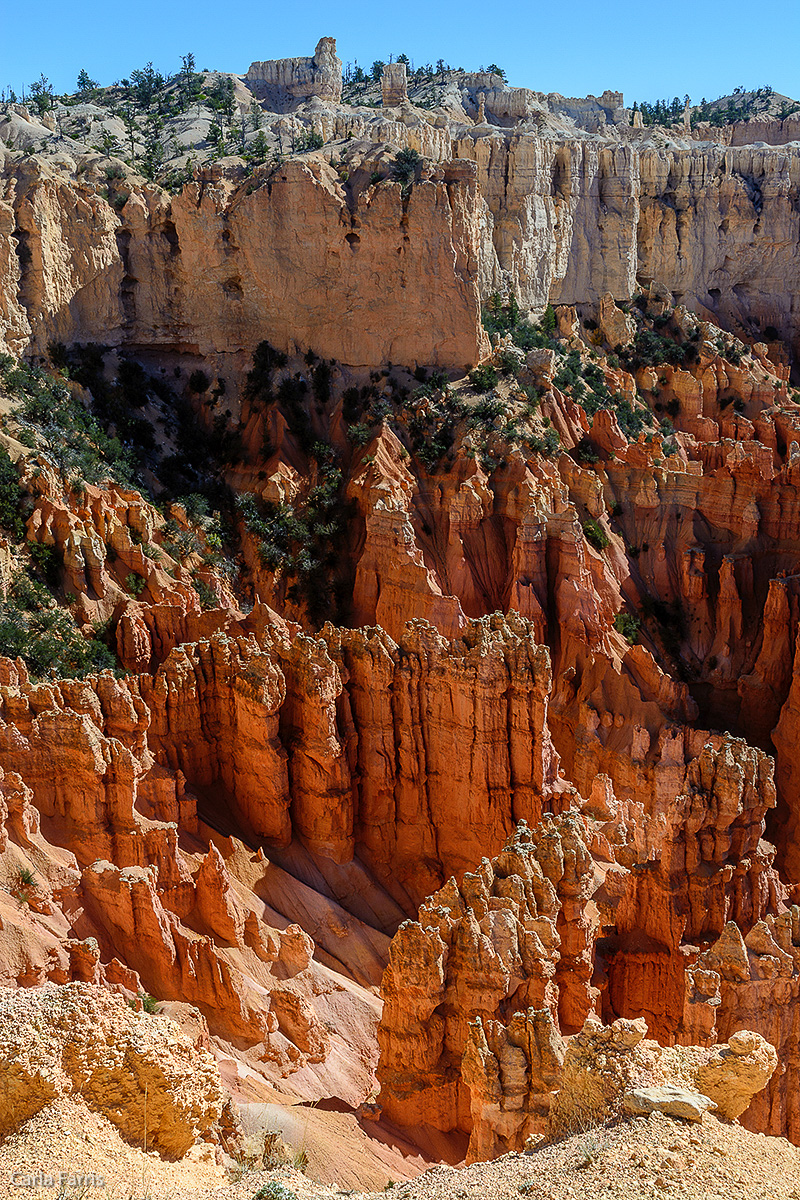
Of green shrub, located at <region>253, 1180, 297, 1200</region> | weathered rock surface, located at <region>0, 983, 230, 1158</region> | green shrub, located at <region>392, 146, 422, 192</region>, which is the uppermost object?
green shrub, located at <region>392, 146, 422, 192</region>

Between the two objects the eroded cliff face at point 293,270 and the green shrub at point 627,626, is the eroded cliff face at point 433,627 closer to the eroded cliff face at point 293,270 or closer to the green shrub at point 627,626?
the eroded cliff face at point 293,270

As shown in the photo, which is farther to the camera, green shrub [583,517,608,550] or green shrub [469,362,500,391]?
green shrub [469,362,500,391]

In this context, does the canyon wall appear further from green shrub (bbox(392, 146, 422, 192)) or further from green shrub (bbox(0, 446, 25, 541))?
green shrub (bbox(0, 446, 25, 541))

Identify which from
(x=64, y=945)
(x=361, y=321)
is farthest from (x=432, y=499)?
(x=64, y=945)

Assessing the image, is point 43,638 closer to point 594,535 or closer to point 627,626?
point 627,626

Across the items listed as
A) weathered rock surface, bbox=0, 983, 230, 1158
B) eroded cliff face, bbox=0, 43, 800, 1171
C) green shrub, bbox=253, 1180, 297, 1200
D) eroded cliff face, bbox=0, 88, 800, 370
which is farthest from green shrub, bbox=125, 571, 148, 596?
green shrub, bbox=253, 1180, 297, 1200

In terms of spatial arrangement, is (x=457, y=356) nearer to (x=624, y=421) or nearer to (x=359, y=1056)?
(x=624, y=421)
